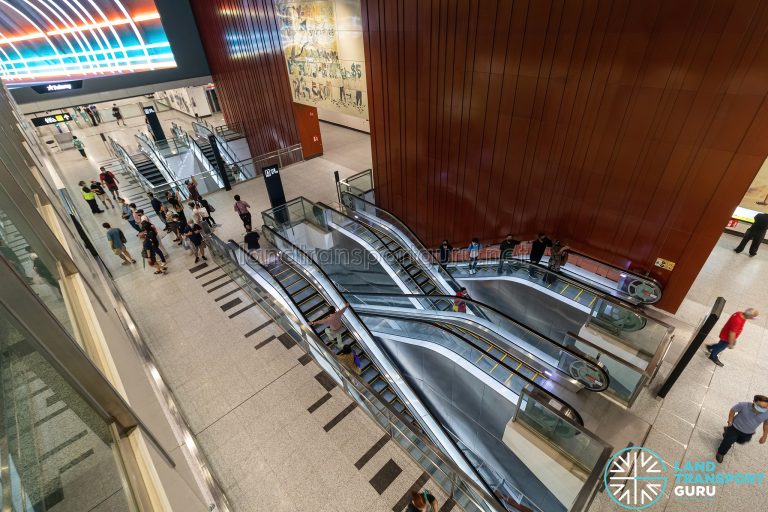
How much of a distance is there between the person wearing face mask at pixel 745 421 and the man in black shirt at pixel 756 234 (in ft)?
18.1

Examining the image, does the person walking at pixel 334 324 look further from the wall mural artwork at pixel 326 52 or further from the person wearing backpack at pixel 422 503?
the wall mural artwork at pixel 326 52

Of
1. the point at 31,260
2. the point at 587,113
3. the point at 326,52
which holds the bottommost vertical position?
the point at 587,113

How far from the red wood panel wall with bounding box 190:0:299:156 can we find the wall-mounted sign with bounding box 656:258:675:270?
1360cm

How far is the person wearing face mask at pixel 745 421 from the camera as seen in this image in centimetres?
417

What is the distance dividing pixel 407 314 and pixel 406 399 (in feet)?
5.85

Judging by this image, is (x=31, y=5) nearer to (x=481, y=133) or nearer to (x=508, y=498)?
(x=481, y=133)

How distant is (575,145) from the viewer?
7195 millimetres

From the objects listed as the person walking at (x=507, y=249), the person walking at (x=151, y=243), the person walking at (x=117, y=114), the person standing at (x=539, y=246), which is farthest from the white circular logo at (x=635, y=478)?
the person walking at (x=117, y=114)

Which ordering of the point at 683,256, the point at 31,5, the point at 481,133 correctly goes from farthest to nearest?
the point at 31,5 < the point at 481,133 < the point at 683,256

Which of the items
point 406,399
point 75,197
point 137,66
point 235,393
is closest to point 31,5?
point 137,66

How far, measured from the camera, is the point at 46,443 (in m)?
1.03

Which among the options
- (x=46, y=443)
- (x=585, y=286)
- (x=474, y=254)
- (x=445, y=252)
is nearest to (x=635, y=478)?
(x=585, y=286)

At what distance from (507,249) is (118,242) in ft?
30.7

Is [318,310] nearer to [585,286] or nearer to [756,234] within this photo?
[585,286]
